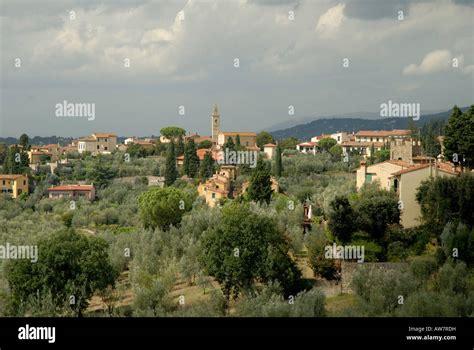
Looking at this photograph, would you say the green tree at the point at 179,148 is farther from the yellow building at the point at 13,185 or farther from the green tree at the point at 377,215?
the green tree at the point at 377,215

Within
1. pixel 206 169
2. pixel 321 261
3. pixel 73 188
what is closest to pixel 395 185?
pixel 321 261

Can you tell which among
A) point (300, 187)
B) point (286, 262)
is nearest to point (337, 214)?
point (286, 262)

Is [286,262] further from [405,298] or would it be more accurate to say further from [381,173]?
[381,173]

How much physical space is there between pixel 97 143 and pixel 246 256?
5003 cm

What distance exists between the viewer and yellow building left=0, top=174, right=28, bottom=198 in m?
40.5

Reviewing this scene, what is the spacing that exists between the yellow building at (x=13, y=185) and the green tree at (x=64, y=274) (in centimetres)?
2452

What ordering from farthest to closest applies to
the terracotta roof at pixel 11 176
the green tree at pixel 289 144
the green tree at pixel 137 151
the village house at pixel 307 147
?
the green tree at pixel 289 144 < the village house at pixel 307 147 < the green tree at pixel 137 151 < the terracotta roof at pixel 11 176

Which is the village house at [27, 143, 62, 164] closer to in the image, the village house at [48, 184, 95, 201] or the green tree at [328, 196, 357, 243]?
the village house at [48, 184, 95, 201]

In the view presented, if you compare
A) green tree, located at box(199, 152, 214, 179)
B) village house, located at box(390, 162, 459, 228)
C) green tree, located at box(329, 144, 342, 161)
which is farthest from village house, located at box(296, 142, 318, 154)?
village house, located at box(390, 162, 459, 228)

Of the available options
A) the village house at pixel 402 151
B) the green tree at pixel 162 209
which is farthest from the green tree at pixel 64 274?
the village house at pixel 402 151

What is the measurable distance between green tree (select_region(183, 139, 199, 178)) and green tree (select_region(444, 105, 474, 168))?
21652 millimetres

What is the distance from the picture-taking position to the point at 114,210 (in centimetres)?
3244

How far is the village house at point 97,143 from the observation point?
63906mm

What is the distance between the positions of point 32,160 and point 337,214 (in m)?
43.4
